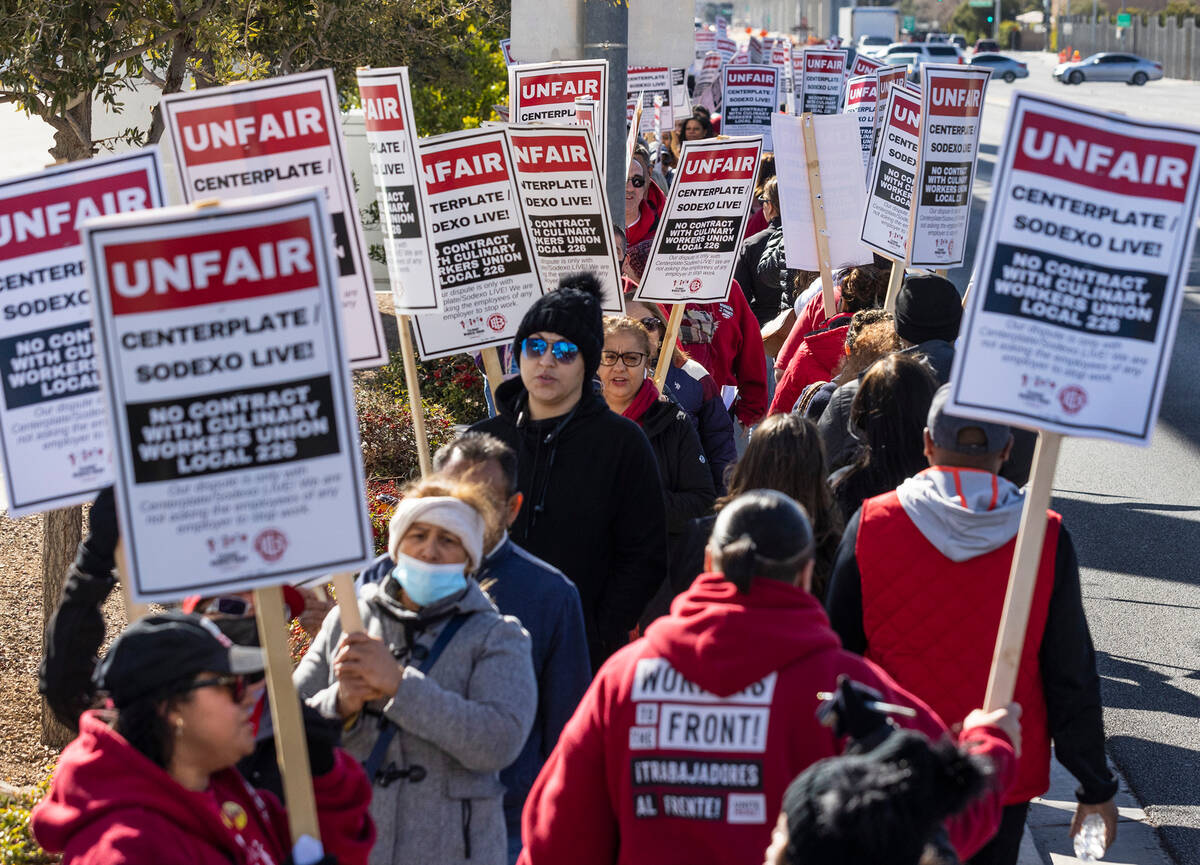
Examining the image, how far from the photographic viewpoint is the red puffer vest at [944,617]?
3.72 metres

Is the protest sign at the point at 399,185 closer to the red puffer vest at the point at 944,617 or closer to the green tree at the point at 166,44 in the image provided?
the green tree at the point at 166,44

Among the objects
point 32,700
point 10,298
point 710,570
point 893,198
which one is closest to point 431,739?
point 710,570

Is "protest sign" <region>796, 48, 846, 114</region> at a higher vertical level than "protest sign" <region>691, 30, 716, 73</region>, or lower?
higher

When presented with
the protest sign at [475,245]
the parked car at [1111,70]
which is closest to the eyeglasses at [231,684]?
the protest sign at [475,245]

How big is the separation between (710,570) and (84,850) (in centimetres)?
122

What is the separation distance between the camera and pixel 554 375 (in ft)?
15.8

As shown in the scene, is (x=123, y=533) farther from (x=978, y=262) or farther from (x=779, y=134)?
(x=779, y=134)

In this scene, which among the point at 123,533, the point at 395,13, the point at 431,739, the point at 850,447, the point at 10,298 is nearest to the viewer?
the point at 123,533

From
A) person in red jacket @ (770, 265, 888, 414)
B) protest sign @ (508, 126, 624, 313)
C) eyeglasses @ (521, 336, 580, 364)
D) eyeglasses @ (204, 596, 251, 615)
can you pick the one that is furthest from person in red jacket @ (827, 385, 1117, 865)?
person in red jacket @ (770, 265, 888, 414)

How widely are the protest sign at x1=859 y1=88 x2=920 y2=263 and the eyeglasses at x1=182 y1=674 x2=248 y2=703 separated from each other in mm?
5467

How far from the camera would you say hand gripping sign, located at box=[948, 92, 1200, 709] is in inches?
123

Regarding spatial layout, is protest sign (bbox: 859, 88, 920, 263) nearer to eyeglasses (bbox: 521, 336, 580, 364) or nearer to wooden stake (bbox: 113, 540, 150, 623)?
eyeglasses (bbox: 521, 336, 580, 364)

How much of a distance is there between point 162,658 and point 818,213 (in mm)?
5789

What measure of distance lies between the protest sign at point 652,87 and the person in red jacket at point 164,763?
11.3m
